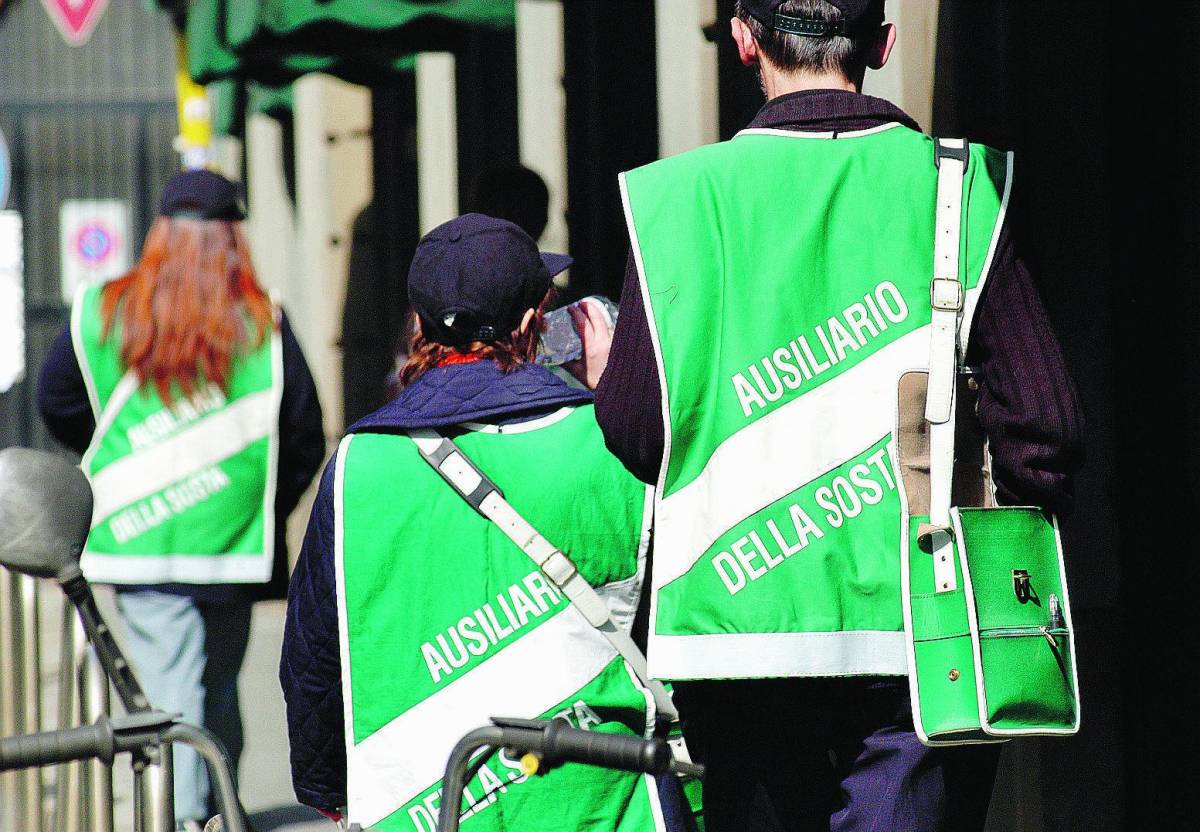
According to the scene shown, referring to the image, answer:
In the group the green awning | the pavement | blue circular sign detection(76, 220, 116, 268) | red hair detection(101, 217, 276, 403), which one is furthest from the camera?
blue circular sign detection(76, 220, 116, 268)

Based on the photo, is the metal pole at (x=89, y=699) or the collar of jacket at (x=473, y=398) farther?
the metal pole at (x=89, y=699)

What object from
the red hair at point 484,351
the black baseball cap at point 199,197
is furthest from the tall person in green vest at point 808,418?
the black baseball cap at point 199,197

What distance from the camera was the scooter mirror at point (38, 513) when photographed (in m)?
2.78

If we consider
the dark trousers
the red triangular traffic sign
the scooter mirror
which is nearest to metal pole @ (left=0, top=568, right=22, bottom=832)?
the scooter mirror

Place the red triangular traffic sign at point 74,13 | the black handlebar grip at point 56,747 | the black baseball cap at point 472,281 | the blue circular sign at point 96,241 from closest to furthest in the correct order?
the black handlebar grip at point 56,747 → the black baseball cap at point 472,281 → the red triangular traffic sign at point 74,13 → the blue circular sign at point 96,241

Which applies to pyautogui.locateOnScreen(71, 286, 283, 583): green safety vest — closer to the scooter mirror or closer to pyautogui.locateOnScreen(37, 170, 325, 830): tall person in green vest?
pyautogui.locateOnScreen(37, 170, 325, 830): tall person in green vest

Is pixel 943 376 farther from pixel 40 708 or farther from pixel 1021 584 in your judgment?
pixel 40 708

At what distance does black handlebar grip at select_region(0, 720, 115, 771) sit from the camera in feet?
7.14

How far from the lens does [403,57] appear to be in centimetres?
859

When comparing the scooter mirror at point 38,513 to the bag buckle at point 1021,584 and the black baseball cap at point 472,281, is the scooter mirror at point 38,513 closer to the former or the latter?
the black baseball cap at point 472,281

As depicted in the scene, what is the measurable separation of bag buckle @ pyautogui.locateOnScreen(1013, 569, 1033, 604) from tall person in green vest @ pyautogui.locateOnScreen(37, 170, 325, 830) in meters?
3.27

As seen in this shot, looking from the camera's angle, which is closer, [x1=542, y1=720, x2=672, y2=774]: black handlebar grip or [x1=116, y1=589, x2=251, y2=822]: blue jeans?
[x1=542, y1=720, x2=672, y2=774]: black handlebar grip

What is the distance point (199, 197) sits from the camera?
564 cm

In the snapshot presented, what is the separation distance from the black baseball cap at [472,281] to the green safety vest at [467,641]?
0.25m
